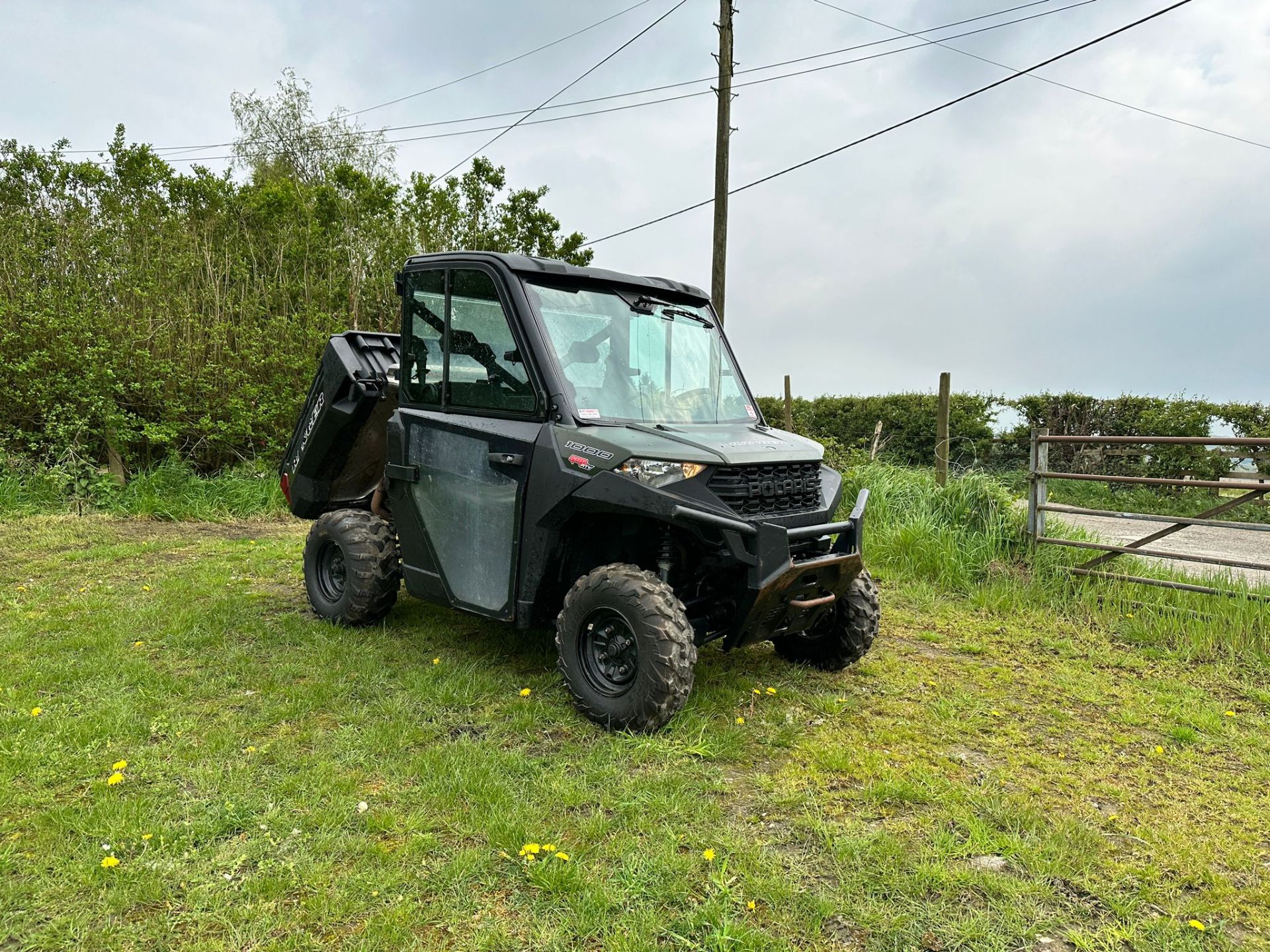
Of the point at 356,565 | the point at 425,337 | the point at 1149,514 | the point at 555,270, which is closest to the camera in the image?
the point at 555,270

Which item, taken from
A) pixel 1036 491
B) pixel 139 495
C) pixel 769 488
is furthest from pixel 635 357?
pixel 139 495

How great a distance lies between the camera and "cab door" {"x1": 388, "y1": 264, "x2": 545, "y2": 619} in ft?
14.6

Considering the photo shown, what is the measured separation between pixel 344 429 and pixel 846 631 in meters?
3.45

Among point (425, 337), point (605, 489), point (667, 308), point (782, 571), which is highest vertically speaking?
point (667, 308)

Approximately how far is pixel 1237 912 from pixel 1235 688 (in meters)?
2.78

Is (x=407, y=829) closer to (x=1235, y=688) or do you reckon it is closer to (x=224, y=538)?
(x=1235, y=688)

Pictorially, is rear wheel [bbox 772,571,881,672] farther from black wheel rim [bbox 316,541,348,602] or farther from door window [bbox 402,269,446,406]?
black wheel rim [bbox 316,541,348,602]

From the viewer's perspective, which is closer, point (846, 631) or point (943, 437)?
point (846, 631)

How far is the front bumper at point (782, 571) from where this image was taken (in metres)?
3.93

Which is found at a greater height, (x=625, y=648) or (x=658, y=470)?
(x=658, y=470)

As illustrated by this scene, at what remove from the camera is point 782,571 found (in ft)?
13.1

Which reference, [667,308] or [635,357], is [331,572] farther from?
[667,308]

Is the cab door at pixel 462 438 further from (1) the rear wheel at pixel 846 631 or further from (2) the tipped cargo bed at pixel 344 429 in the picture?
(1) the rear wheel at pixel 846 631

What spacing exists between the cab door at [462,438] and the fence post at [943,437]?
6.05 meters
